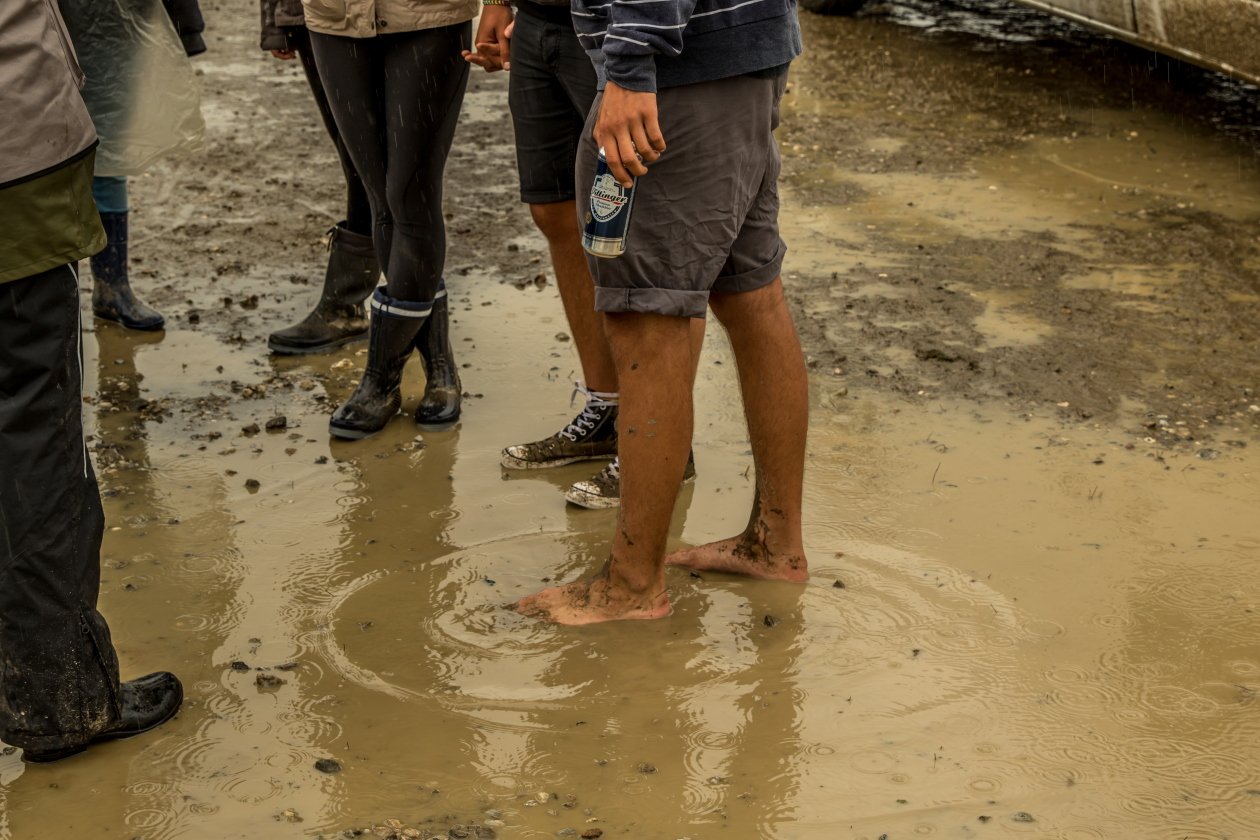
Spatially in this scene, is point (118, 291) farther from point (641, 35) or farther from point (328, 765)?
point (641, 35)

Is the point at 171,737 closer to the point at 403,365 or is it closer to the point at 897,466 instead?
the point at 403,365

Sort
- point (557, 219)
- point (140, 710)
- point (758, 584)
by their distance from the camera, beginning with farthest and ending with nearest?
point (557, 219) < point (758, 584) < point (140, 710)

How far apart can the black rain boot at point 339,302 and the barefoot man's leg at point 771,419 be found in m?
1.91

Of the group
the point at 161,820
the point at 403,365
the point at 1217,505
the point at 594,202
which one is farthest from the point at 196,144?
the point at 1217,505

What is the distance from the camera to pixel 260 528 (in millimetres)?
3832

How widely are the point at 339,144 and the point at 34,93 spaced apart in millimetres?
2246

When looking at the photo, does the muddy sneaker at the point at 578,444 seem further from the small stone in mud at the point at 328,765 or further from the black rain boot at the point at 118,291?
the black rain boot at the point at 118,291

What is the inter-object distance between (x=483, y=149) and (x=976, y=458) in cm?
Result: 382

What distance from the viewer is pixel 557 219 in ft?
13.1

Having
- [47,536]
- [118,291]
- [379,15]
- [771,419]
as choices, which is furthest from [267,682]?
[118,291]

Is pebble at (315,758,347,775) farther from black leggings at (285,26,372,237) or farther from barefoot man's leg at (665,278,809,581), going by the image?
black leggings at (285,26,372,237)

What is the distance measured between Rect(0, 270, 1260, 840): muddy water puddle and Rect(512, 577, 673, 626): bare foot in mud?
0.13ft

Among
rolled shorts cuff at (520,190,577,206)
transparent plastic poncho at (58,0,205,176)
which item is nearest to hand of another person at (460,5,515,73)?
rolled shorts cuff at (520,190,577,206)

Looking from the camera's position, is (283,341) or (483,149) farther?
(483,149)
